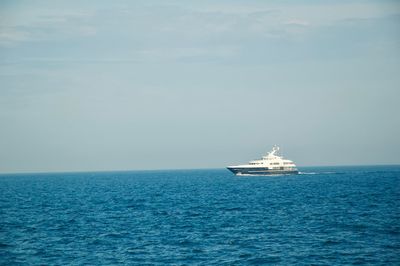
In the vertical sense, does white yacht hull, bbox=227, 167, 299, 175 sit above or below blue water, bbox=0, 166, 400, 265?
above

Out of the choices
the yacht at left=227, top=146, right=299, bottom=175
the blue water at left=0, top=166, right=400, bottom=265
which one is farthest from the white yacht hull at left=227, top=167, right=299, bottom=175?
the blue water at left=0, top=166, right=400, bottom=265

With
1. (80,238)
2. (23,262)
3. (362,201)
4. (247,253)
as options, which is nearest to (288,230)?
(247,253)

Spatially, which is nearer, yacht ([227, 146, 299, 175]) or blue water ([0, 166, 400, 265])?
blue water ([0, 166, 400, 265])

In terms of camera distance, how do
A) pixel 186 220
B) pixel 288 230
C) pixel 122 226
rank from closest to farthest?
pixel 288 230 → pixel 122 226 → pixel 186 220

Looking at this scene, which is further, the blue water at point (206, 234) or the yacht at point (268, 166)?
the yacht at point (268, 166)

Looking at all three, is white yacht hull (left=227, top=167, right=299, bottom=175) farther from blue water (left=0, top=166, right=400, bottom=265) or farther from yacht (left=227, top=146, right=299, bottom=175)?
blue water (left=0, top=166, right=400, bottom=265)

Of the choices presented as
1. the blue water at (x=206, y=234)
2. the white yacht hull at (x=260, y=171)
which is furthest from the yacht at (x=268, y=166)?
the blue water at (x=206, y=234)

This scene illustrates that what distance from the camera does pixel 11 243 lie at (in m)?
42.9

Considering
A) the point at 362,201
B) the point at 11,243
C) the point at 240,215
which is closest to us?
the point at 11,243

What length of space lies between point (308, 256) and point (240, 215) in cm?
2364

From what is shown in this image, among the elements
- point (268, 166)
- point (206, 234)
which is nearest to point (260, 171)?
point (268, 166)

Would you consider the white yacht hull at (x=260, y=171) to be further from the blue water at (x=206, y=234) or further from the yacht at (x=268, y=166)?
the blue water at (x=206, y=234)

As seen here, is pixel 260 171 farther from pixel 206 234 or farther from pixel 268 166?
pixel 206 234

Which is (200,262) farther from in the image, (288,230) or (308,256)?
(288,230)
